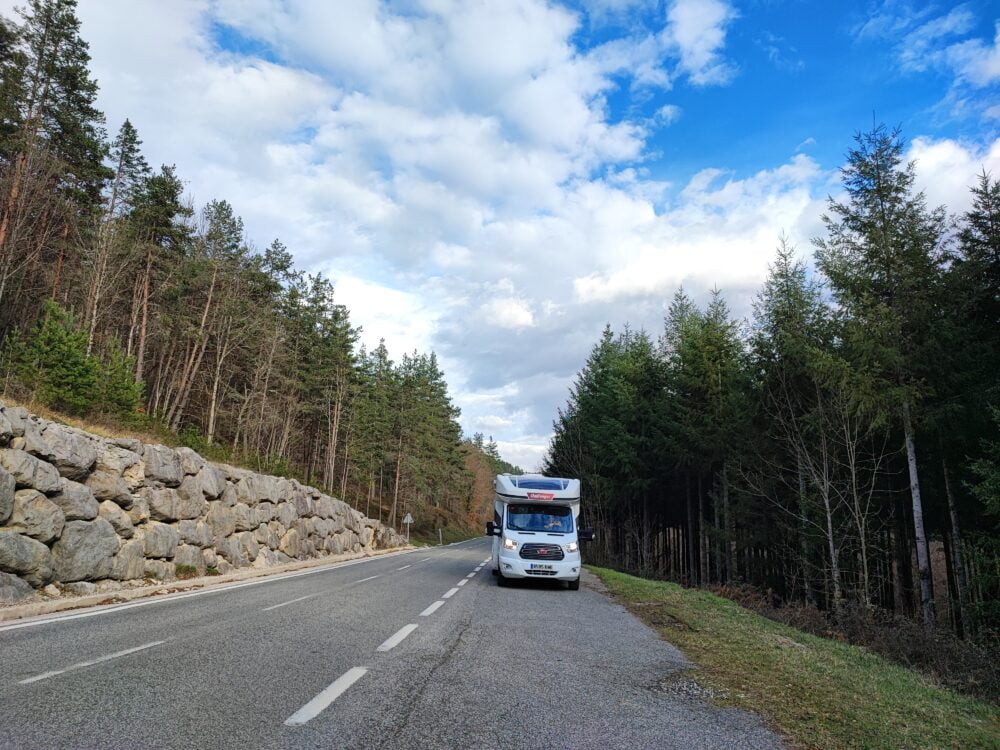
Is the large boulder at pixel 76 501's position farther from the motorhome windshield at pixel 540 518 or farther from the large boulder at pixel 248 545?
the motorhome windshield at pixel 540 518

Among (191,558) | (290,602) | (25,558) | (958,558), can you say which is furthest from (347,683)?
(958,558)

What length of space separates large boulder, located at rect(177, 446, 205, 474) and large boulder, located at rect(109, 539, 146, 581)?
396cm

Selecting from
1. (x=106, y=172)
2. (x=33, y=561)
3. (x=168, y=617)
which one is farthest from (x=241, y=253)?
(x=168, y=617)

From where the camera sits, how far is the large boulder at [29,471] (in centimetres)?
1088

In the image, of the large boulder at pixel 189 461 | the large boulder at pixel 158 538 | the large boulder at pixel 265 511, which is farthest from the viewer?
the large boulder at pixel 265 511

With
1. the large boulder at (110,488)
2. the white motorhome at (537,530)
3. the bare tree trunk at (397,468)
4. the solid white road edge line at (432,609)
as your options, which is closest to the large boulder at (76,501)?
the large boulder at (110,488)

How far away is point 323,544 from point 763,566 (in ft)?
75.8

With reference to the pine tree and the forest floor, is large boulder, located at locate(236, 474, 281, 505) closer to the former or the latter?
the forest floor

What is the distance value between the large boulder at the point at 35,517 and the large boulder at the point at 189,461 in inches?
247

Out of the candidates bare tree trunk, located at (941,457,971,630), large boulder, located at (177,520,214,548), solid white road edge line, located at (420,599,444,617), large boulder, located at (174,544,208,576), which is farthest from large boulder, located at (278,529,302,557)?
bare tree trunk, located at (941,457,971,630)

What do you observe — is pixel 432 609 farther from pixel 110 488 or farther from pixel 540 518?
pixel 110 488

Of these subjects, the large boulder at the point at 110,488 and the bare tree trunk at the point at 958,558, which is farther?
the bare tree trunk at the point at 958,558

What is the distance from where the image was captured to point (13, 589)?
10.1 meters

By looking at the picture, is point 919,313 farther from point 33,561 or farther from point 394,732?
point 33,561
